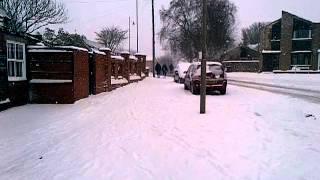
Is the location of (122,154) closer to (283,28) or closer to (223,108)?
(223,108)

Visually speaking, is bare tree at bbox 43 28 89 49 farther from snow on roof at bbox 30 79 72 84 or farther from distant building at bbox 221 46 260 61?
distant building at bbox 221 46 260 61

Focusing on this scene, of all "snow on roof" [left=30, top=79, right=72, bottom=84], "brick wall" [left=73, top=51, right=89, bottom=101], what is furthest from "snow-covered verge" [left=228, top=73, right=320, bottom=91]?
"snow on roof" [left=30, top=79, right=72, bottom=84]

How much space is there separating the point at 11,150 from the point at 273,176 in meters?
5.16

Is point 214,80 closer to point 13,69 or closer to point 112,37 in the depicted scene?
point 13,69

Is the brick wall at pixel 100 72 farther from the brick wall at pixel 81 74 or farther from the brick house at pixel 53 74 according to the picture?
the brick house at pixel 53 74

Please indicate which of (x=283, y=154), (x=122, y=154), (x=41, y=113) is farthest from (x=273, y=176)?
(x=41, y=113)

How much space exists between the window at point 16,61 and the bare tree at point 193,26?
43984 mm

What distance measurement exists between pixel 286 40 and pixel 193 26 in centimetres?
1275

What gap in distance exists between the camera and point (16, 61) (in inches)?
601

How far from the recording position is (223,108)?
13.8 meters

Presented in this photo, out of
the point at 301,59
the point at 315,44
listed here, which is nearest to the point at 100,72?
the point at 315,44

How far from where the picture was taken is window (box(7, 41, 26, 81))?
48.4 feet

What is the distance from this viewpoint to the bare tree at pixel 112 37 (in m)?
75.5

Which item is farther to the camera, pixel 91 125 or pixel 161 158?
pixel 91 125
